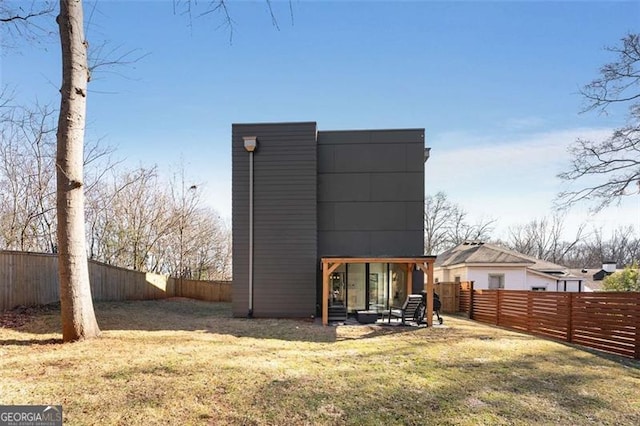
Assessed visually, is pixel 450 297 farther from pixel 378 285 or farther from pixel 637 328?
pixel 637 328

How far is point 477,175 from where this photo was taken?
25.4m

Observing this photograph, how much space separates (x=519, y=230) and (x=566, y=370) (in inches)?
1669

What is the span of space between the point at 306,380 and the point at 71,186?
4.93m

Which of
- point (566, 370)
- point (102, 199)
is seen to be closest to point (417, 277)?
point (566, 370)

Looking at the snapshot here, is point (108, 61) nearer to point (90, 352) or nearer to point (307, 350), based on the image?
point (90, 352)

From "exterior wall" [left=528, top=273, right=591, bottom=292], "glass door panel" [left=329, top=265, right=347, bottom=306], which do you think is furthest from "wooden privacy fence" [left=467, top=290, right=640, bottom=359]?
"exterior wall" [left=528, top=273, right=591, bottom=292]

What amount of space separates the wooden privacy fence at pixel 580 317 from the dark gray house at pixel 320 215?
2904 millimetres

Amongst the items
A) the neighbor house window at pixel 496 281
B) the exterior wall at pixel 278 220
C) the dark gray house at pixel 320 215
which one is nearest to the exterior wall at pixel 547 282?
the neighbor house window at pixel 496 281

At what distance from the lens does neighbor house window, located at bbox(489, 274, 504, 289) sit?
19.2m

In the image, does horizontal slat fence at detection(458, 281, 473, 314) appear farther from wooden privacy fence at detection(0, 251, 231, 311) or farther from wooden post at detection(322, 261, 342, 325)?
wooden privacy fence at detection(0, 251, 231, 311)

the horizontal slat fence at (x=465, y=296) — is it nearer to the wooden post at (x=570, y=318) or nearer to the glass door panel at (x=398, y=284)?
the glass door panel at (x=398, y=284)

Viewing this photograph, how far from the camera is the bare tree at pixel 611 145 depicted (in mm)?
11219

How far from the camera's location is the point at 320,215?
12.4 m

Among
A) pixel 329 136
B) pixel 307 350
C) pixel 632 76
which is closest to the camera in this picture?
pixel 307 350
